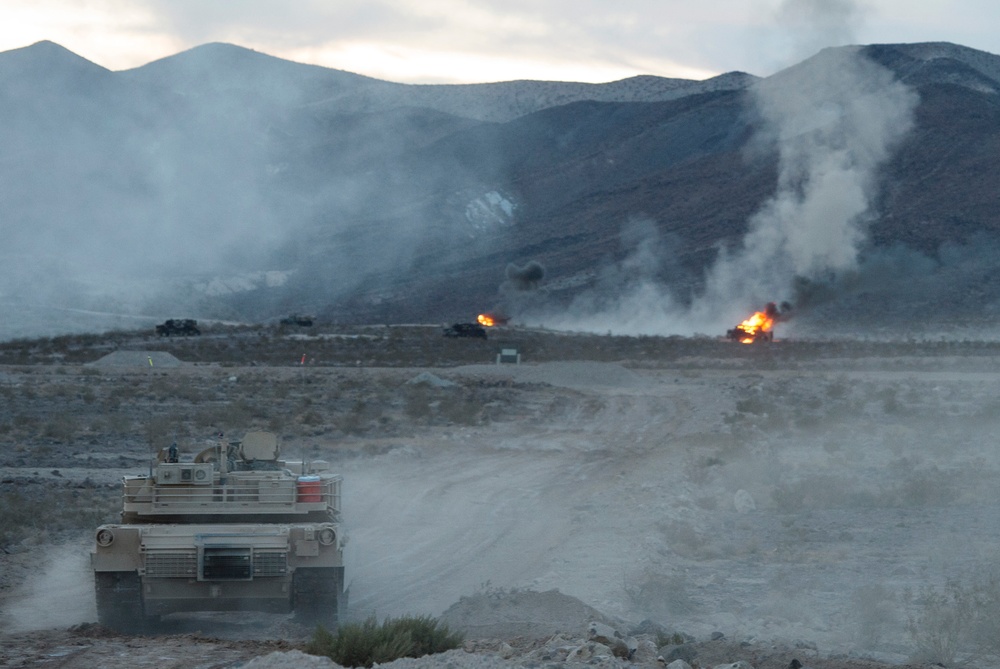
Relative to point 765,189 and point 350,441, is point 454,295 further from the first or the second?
point 350,441

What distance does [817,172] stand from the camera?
306 ft

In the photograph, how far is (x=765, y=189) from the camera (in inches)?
4776

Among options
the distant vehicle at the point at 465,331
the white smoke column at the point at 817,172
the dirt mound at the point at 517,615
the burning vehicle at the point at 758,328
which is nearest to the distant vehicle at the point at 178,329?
the distant vehicle at the point at 465,331

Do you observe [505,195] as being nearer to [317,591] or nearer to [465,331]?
[465,331]

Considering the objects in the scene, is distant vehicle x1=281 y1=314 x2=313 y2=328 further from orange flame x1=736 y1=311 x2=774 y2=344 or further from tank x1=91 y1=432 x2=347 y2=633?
tank x1=91 y1=432 x2=347 y2=633

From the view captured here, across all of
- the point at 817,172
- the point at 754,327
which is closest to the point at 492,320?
the point at 754,327

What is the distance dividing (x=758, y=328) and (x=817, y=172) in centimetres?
2396

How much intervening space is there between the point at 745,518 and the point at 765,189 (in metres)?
107

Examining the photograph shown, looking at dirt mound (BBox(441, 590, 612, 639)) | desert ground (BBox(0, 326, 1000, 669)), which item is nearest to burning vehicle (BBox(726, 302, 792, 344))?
desert ground (BBox(0, 326, 1000, 669))

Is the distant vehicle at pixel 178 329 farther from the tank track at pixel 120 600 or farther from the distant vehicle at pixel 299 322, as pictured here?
the tank track at pixel 120 600

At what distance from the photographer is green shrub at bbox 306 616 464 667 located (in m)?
8.45

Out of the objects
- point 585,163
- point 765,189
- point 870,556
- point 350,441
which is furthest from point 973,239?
point 870,556

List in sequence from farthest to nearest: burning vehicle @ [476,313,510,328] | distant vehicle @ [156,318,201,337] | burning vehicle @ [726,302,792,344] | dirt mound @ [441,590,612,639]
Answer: burning vehicle @ [476,313,510,328]
distant vehicle @ [156,318,201,337]
burning vehicle @ [726,302,792,344]
dirt mound @ [441,590,612,639]

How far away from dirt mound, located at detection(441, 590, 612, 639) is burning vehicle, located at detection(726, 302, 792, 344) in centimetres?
6071
